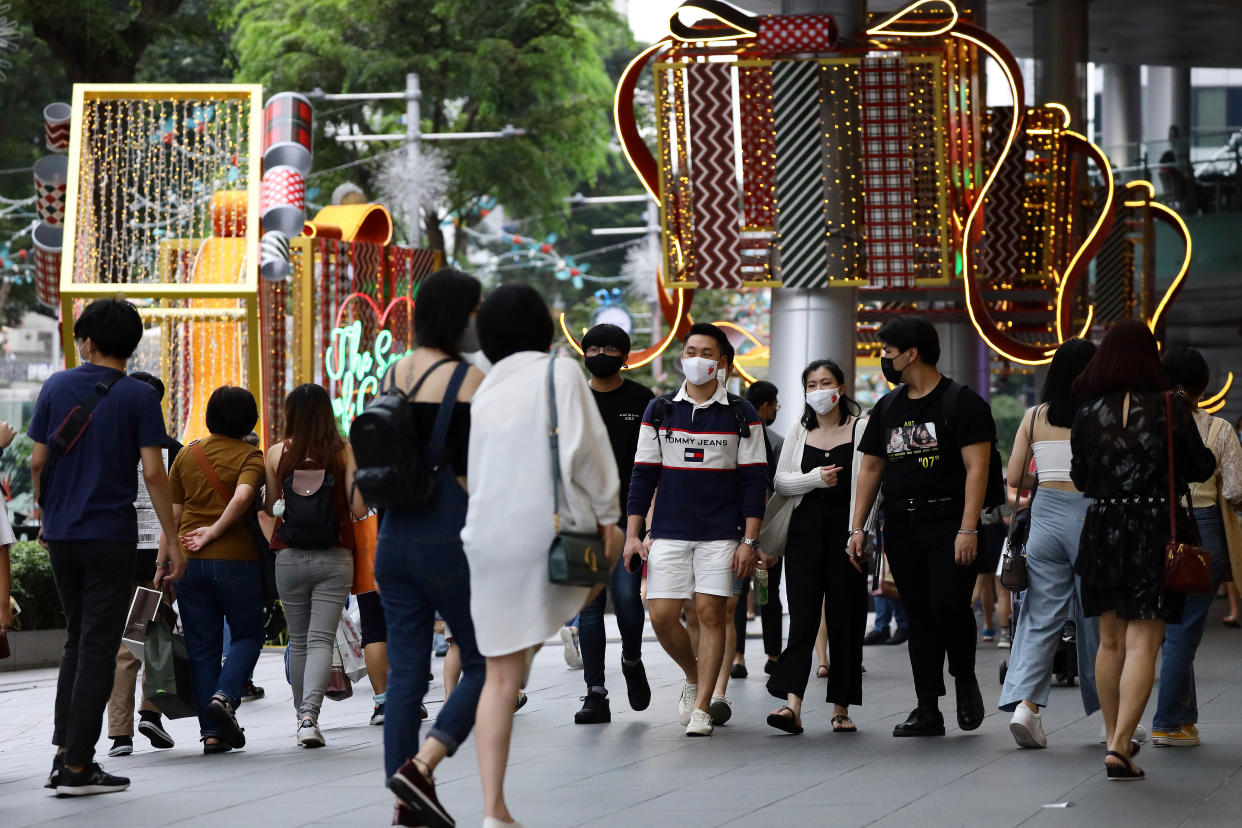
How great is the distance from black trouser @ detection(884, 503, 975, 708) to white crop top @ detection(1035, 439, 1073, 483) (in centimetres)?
46

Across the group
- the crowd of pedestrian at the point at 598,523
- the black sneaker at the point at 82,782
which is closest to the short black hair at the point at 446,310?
the crowd of pedestrian at the point at 598,523

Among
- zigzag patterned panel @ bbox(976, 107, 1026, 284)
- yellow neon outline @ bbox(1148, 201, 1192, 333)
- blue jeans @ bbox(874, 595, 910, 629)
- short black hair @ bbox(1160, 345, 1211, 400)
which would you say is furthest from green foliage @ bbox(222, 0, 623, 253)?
short black hair @ bbox(1160, 345, 1211, 400)

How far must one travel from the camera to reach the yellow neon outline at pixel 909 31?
14680 mm

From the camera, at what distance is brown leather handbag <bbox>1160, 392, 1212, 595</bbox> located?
695cm

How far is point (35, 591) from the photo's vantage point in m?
14.5

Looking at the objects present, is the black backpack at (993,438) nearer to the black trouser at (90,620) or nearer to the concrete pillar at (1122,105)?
the black trouser at (90,620)

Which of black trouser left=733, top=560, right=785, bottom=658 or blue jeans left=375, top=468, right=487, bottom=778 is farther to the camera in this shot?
black trouser left=733, top=560, right=785, bottom=658

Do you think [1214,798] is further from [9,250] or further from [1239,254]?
[9,250]

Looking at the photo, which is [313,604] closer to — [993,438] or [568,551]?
[993,438]

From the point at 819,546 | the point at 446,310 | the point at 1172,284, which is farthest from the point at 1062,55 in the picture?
the point at 446,310

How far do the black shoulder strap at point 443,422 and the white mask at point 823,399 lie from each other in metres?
3.59

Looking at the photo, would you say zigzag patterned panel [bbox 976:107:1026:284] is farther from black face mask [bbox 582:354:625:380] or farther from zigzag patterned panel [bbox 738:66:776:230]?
black face mask [bbox 582:354:625:380]

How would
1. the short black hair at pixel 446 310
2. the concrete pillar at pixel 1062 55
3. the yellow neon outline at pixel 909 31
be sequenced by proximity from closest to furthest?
the short black hair at pixel 446 310, the yellow neon outline at pixel 909 31, the concrete pillar at pixel 1062 55

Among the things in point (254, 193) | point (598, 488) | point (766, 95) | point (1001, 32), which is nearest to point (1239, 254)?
point (1001, 32)
